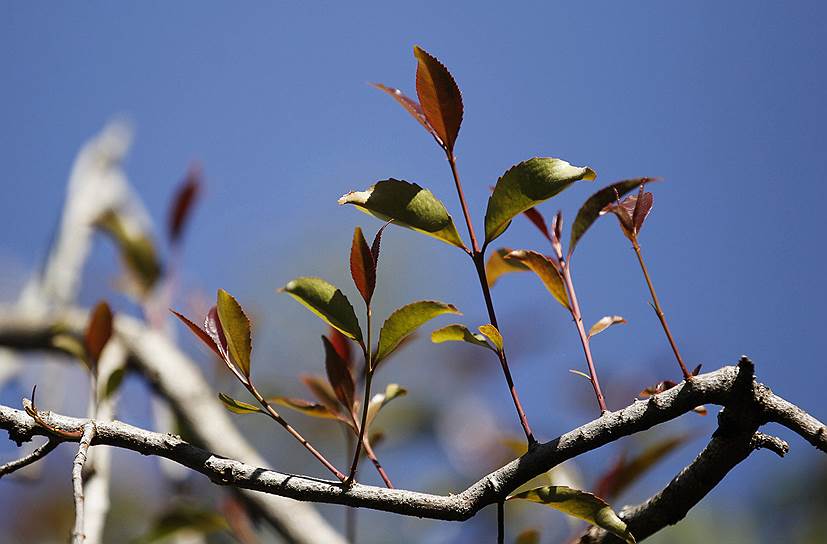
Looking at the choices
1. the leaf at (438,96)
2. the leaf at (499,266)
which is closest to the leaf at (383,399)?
the leaf at (499,266)

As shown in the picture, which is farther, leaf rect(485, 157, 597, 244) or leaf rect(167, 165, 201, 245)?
leaf rect(167, 165, 201, 245)

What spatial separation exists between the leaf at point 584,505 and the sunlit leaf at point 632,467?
0.32 metres

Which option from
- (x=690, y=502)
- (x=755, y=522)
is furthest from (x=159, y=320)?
(x=755, y=522)

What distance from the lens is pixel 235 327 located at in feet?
2.26

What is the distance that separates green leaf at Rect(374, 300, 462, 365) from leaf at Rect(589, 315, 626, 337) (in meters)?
0.17

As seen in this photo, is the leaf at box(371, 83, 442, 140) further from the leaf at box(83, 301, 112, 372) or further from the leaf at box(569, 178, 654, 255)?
the leaf at box(83, 301, 112, 372)

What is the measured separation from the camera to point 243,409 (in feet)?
2.32

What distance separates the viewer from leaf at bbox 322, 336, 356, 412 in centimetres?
80

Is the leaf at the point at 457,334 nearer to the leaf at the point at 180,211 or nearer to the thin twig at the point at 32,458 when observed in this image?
the thin twig at the point at 32,458

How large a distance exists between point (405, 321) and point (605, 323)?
0.22 m

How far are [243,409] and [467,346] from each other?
2031 millimetres

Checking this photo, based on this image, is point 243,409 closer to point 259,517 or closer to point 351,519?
point 351,519

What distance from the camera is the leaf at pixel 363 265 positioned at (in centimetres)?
66

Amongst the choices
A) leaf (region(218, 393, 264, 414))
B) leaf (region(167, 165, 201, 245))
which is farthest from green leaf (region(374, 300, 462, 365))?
leaf (region(167, 165, 201, 245))
